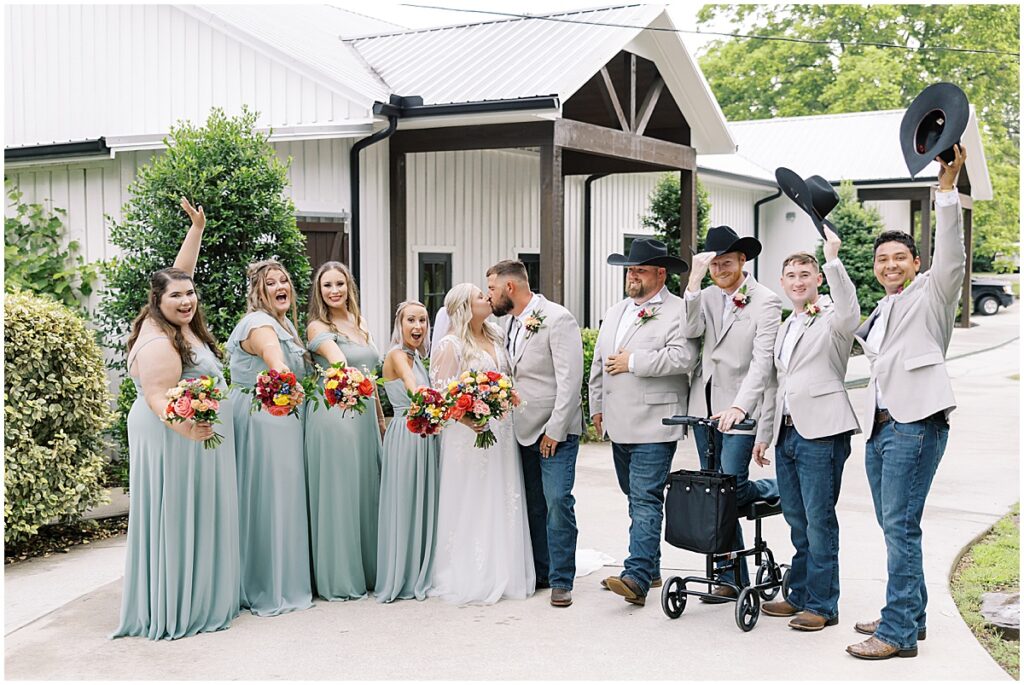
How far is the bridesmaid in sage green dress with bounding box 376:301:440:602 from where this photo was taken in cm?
659

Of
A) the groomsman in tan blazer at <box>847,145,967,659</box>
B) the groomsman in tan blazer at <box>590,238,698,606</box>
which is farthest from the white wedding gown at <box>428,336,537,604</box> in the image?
the groomsman in tan blazer at <box>847,145,967,659</box>

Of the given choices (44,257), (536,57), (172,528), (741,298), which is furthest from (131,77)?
(741,298)

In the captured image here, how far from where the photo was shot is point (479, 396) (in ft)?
20.3

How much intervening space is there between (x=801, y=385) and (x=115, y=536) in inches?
213

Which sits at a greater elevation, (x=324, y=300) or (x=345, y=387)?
(x=324, y=300)

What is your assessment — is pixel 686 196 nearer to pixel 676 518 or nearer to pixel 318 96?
pixel 318 96

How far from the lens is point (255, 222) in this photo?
950cm

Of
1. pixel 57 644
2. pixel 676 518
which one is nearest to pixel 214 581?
pixel 57 644

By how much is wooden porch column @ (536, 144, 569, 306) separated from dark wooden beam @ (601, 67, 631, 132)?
1.68 metres

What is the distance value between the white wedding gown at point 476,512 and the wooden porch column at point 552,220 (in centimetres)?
497

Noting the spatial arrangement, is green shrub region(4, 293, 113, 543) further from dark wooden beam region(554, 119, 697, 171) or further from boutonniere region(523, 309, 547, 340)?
dark wooden beam region(554, 119, 697, 171)

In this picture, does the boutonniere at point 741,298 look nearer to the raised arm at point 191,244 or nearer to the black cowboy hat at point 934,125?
the black cowboy hat at point 934,125

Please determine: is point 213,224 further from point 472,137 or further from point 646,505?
point 646,505

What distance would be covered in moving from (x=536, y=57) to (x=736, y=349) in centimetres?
703
